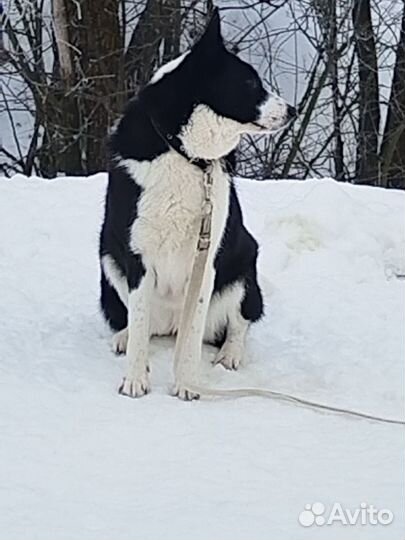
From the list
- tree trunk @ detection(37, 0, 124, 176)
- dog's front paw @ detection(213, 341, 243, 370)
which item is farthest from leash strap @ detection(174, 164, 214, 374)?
tree trunk @ detection(37, 0, 124, 176)

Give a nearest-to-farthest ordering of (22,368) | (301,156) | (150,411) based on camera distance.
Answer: (150,411) → (22,368) → (301,156)

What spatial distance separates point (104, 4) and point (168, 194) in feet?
17.5

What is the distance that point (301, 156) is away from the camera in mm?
8641

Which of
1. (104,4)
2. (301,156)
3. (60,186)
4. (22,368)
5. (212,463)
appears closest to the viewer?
(212,463)

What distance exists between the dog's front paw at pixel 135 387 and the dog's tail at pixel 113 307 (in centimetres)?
43

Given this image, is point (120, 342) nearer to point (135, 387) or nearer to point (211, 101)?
point (135, 387)

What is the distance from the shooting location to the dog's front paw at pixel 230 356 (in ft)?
11.1

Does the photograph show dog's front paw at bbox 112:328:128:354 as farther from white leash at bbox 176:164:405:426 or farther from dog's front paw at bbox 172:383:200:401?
dog's front paw at bbox 172:383:200:401

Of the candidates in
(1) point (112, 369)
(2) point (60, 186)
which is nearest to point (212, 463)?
(1) point (112, 369)

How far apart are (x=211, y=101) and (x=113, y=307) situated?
827mm

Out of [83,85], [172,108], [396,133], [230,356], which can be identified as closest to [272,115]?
[172,108]

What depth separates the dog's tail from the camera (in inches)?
137

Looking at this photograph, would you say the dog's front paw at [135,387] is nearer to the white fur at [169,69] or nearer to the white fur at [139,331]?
the white fur at [139,331]

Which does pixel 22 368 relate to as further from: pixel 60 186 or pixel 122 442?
pixel 60 186
